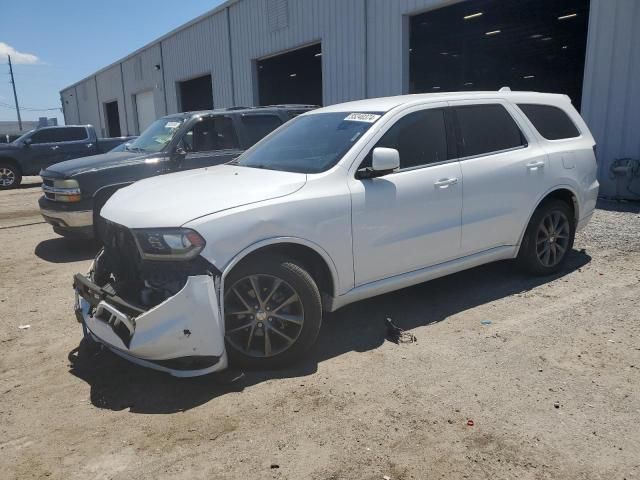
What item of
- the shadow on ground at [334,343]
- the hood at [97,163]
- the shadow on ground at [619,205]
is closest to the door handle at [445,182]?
the shadow on ground at [334,343]

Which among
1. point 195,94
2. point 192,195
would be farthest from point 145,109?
point 192,195

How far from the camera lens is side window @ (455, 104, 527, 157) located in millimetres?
4586

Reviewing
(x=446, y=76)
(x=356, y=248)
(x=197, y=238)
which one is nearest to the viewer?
(x=197, y=238)

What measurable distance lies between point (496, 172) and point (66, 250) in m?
6.05

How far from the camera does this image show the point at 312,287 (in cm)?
354

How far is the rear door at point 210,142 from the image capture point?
287 inches

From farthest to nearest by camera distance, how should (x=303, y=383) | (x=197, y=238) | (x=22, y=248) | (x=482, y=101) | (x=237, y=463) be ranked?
(x=22, y=248), (x=482, y=101), (x=303, y=383), (x=197, y=238), (x=237, y=463)

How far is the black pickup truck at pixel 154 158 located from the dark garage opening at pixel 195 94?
1758 cm

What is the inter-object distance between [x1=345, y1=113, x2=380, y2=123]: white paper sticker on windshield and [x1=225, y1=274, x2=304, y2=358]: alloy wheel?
157 cm

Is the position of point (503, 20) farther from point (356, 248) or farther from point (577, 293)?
point (356, 248)

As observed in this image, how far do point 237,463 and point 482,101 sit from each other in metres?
3.82

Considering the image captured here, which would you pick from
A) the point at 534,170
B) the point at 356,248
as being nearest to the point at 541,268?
the point at 534,170

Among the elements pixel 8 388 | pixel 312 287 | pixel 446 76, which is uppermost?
pixel 446 76

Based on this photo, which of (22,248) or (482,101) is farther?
(22,248)
